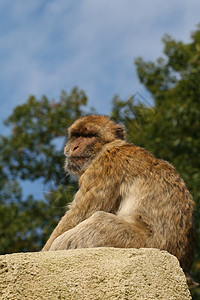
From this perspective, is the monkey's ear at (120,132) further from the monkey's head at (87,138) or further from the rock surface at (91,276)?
the rock surface at (91,276)

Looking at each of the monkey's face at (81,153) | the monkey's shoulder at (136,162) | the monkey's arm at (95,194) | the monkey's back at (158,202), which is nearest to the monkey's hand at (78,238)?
the monkey's arm at (95,194)

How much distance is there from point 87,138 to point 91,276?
258cm

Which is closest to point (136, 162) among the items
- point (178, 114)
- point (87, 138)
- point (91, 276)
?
point (87, 138)

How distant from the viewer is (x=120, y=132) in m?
6.07

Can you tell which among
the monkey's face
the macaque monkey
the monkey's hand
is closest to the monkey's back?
the macaque monkey

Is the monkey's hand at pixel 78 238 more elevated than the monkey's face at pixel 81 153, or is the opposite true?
the monkey's face at pixel 81 153

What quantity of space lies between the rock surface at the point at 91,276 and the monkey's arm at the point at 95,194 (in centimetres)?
117

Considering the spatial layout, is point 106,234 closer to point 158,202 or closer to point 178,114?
point 158,202

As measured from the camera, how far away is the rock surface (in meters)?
3.33

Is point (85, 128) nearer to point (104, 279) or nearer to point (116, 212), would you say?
point (116, 212)

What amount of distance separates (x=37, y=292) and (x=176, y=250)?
63.4 inches

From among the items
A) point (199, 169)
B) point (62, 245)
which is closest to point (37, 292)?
point (62, 245)

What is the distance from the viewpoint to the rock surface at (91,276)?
333cm

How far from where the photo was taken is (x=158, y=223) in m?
4.57
